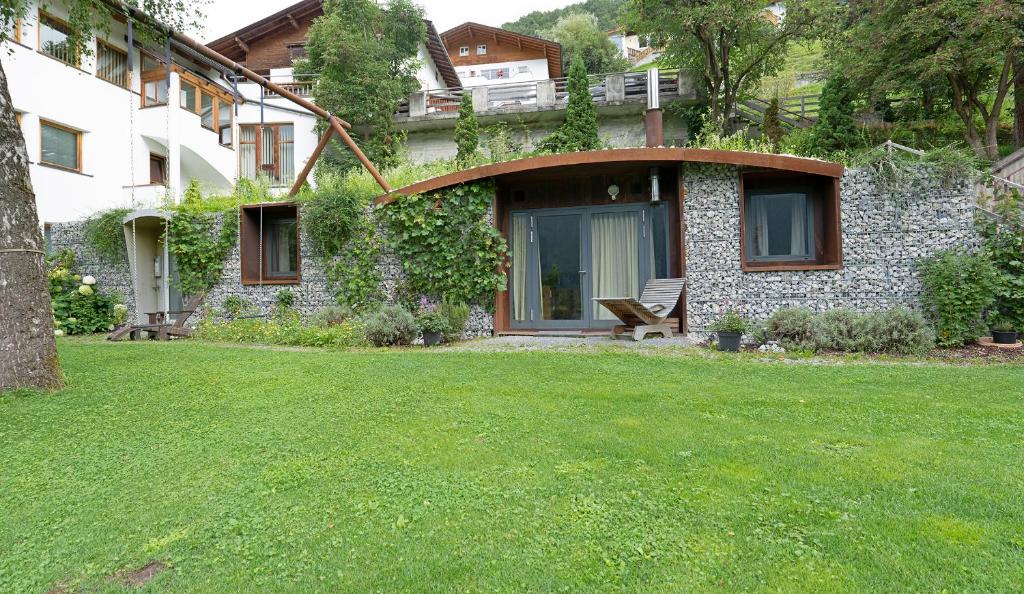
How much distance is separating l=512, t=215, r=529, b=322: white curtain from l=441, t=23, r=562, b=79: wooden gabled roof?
25115 mm

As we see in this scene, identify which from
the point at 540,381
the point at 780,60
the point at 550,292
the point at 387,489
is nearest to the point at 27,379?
the point at 387,489

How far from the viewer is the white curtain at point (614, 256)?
9.16m

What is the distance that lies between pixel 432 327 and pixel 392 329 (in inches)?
23.8

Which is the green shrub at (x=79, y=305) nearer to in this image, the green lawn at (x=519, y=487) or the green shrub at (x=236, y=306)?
the green shrub at (x=236, y=306)

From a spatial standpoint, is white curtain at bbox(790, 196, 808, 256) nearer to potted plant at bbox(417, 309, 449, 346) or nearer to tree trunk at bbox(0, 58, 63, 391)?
potted plant at bbox(417, 309, 449, 346)

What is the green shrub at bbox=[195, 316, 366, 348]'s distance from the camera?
28.0 ft

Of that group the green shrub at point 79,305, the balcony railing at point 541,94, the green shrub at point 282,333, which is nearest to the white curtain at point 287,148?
the balcony railing at point 541,94

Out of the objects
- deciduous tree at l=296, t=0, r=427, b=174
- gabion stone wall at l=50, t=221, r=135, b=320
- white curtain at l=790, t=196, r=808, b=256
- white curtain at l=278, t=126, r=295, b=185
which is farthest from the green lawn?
white curtain at l=278, t=126, r=295, b=185

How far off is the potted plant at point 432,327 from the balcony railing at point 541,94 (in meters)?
13.7

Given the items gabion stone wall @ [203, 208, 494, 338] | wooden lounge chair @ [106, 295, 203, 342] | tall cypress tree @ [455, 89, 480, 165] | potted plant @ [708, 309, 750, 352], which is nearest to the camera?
potted plant @ [708, 309, 750, 352]

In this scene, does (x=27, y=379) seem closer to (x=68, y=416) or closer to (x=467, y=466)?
(x=68, y=416)

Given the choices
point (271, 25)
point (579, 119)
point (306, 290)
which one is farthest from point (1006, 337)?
point (271, 25)

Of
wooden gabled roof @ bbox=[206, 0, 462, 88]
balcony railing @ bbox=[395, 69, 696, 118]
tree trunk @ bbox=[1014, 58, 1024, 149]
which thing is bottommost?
tree trunk @ bbox=[1014, 58, 1024, 149]

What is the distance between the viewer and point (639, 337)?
Result: 802 centimetres
